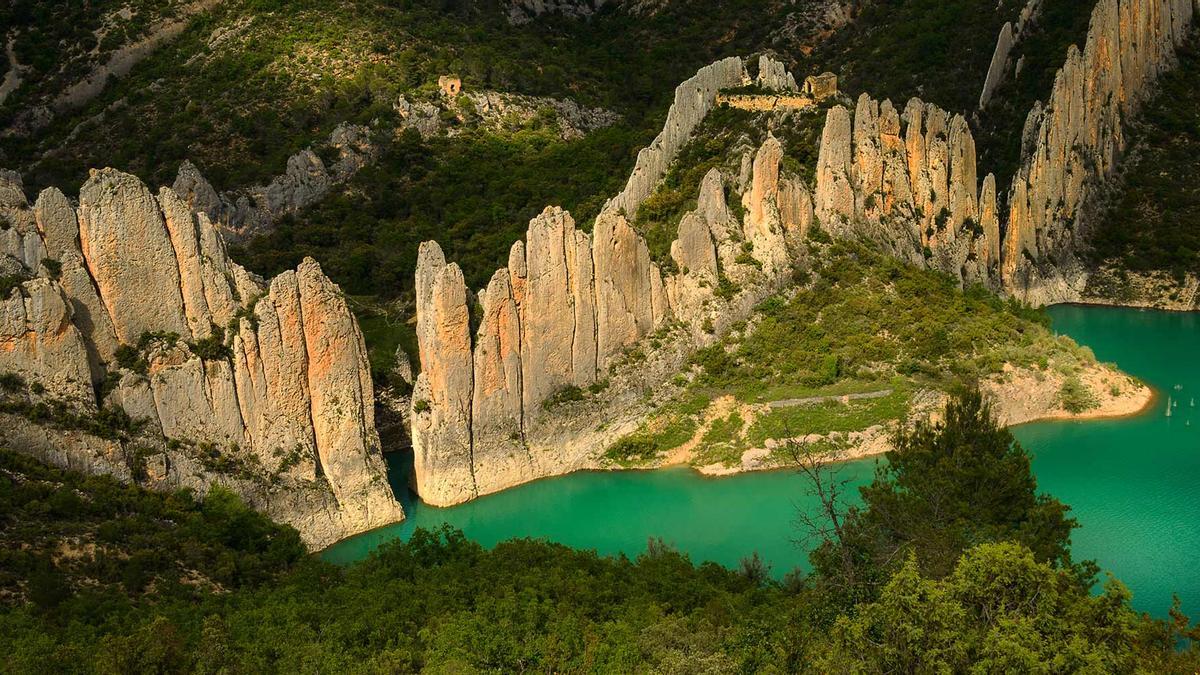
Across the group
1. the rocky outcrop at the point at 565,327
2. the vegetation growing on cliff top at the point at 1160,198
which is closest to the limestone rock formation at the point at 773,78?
the rocky outcrop at the point at 565,327

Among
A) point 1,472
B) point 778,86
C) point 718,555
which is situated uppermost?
point 778,86

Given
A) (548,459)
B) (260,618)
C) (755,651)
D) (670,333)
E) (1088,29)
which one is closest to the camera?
(755,651)

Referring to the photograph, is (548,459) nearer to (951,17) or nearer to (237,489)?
(237,489)

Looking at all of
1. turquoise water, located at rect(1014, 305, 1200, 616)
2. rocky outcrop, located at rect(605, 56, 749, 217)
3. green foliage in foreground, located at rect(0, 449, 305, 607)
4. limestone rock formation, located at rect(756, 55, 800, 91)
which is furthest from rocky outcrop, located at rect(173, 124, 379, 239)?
turquoise water, located at rect(1014, 305, 1200, 616)

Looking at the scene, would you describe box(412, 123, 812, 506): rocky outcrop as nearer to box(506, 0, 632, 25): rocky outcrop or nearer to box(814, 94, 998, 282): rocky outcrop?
box(814, 94, 998, 282): rocky outcrop

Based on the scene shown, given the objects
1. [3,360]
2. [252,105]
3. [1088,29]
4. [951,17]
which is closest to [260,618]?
[3,360]

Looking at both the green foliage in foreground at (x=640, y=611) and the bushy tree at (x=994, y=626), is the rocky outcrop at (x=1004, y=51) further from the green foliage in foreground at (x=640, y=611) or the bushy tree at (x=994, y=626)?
the bushy tree at (x=994, y=626)
